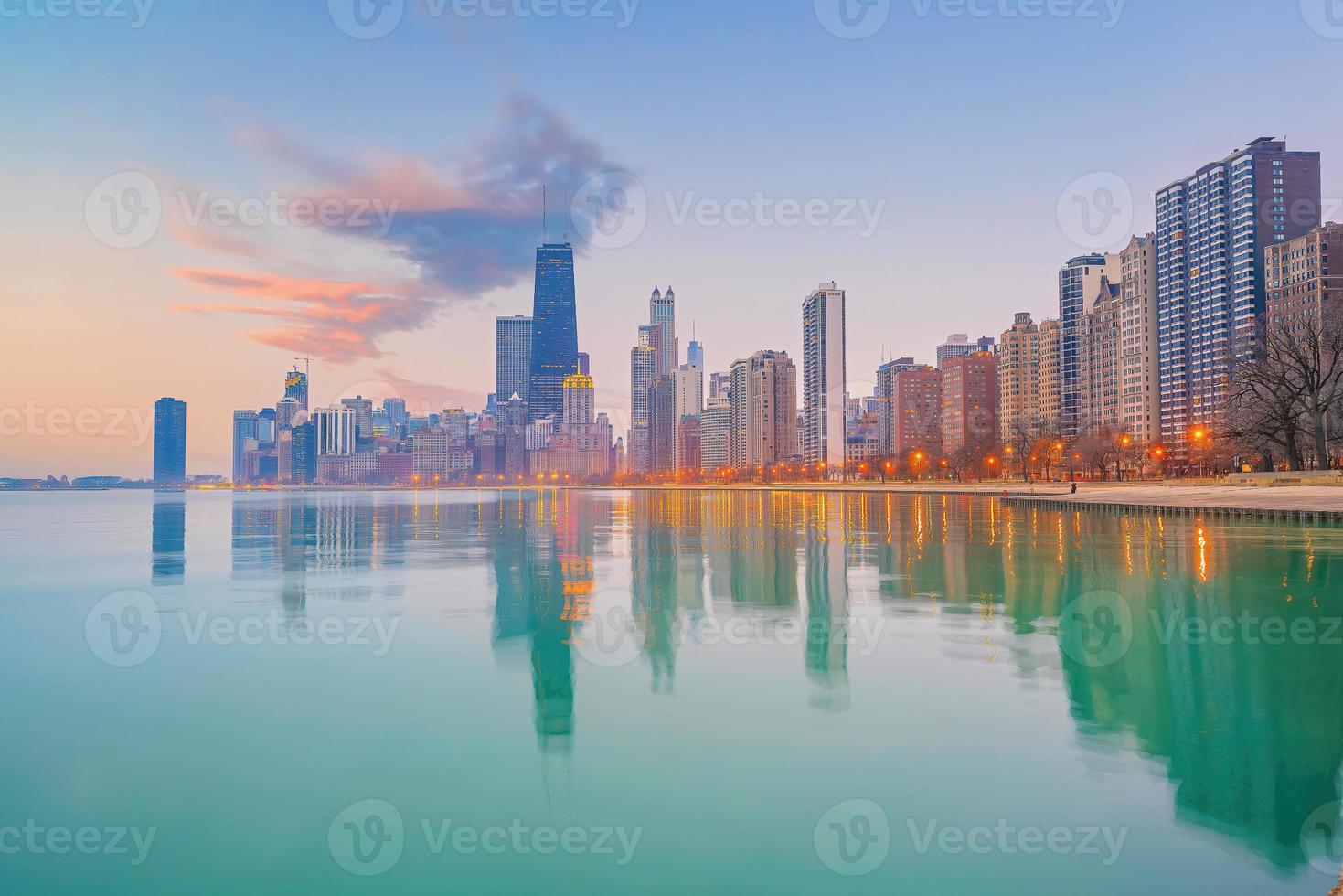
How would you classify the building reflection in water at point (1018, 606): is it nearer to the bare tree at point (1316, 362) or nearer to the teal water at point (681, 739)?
the teal water at point (681, 739)

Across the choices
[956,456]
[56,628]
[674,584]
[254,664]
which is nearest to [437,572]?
[674,584]

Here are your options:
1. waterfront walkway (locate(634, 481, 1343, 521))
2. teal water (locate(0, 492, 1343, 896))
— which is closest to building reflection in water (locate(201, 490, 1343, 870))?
teal water (locate(0, 492, 1343, 896))

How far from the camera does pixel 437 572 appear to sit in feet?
94.9

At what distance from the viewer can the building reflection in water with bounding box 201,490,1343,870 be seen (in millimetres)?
10172

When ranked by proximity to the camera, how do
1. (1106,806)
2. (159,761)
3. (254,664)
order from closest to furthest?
(1106,806) → (159,761) → (254,664)

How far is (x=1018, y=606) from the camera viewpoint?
2031 cm

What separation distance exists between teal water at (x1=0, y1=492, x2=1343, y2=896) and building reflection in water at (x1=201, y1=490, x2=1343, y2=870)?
0.09 metres

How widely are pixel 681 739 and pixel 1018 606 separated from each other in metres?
12.5

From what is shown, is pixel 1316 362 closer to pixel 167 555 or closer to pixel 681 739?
pixel 681 739

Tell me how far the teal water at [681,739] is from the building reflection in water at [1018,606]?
3.7 inches

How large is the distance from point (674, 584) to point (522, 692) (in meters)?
11.5

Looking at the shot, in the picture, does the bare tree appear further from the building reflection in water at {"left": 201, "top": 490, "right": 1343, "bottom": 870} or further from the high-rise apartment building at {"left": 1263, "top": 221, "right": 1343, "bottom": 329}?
the high-rise apartment building at {"left": 1263, "top": 221, "right": 1343, "bottom": 329}

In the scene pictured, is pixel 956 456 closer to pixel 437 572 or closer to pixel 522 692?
pixel 437 572

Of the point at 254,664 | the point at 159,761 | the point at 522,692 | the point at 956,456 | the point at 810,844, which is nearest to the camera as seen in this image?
the point at 810,844
